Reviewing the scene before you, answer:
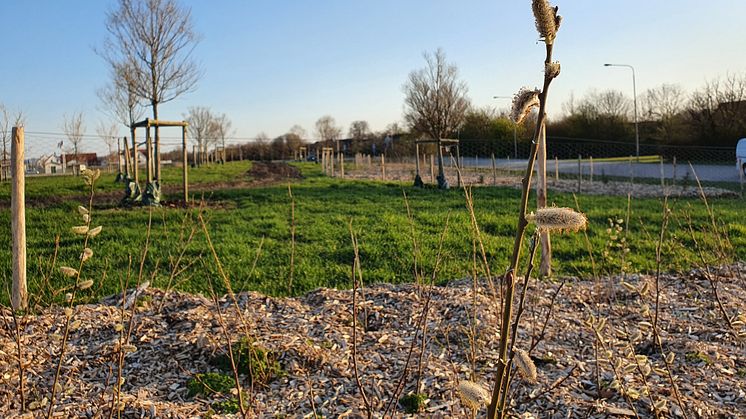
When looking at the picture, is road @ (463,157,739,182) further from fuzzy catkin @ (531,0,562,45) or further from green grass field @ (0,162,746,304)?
fuzzy catkin @ (531,0,562,45)

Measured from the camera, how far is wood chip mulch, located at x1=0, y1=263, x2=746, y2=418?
2744 mm

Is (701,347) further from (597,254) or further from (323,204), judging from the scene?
(323,204)

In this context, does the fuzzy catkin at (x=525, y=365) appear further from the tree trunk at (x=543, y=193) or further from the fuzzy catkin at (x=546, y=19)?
the tree trunk at (x=543, y=193)

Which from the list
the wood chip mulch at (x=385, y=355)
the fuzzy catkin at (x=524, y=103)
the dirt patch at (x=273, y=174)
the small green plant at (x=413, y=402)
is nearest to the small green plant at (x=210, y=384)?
the wood chip mulch at (x=385, y=355)

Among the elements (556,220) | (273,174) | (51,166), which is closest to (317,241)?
(556,220)

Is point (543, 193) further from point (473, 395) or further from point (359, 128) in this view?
point (359, 128)

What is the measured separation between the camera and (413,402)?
9.27 feet

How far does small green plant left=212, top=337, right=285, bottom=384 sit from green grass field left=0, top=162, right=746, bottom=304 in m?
0.49

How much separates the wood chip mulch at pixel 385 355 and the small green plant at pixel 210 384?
67 millimetres

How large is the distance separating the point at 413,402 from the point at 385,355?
62 centimetres

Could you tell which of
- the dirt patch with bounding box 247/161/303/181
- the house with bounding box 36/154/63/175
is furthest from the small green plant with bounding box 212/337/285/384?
the house with bounding box 36/154/63/175

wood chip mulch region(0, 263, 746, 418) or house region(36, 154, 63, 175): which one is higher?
house region(36, 154, 63, 175)

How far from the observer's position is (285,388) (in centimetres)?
303

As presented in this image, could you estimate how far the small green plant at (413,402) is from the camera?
9.12ft
